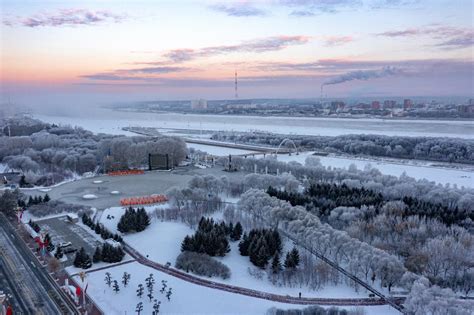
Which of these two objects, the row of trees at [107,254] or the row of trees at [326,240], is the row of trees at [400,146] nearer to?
the row of trees at [326,240]

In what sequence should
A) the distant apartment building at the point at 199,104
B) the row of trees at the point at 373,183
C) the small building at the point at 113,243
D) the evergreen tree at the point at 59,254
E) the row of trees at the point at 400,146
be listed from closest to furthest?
the evergreen tree at the point at 59,254
the small building at the point at 113,243
the row of trees at the point at 373,183
the row of trees at the point at 400,146
the distant apartment building at the point at 199,104

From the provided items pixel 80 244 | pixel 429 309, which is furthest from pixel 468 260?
pixel 80 244

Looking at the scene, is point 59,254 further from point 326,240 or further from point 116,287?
A: point 326,240

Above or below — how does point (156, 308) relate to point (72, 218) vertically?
below

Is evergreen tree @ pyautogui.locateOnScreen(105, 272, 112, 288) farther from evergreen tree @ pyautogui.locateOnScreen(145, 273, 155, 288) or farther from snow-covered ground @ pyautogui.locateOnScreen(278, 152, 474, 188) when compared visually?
snow-covered ground @ pyautogui.locateOnScreen(278, 152, 474, 188)

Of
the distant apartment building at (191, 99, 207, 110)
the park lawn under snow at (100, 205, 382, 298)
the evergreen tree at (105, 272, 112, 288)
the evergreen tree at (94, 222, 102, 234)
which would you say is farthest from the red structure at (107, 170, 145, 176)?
the distant apartment building at (191, 99, 207, 110)

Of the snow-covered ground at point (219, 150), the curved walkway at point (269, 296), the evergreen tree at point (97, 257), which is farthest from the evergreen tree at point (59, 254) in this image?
the snow-covered ground at point (219, 150)

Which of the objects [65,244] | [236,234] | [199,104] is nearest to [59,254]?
[65,244]
